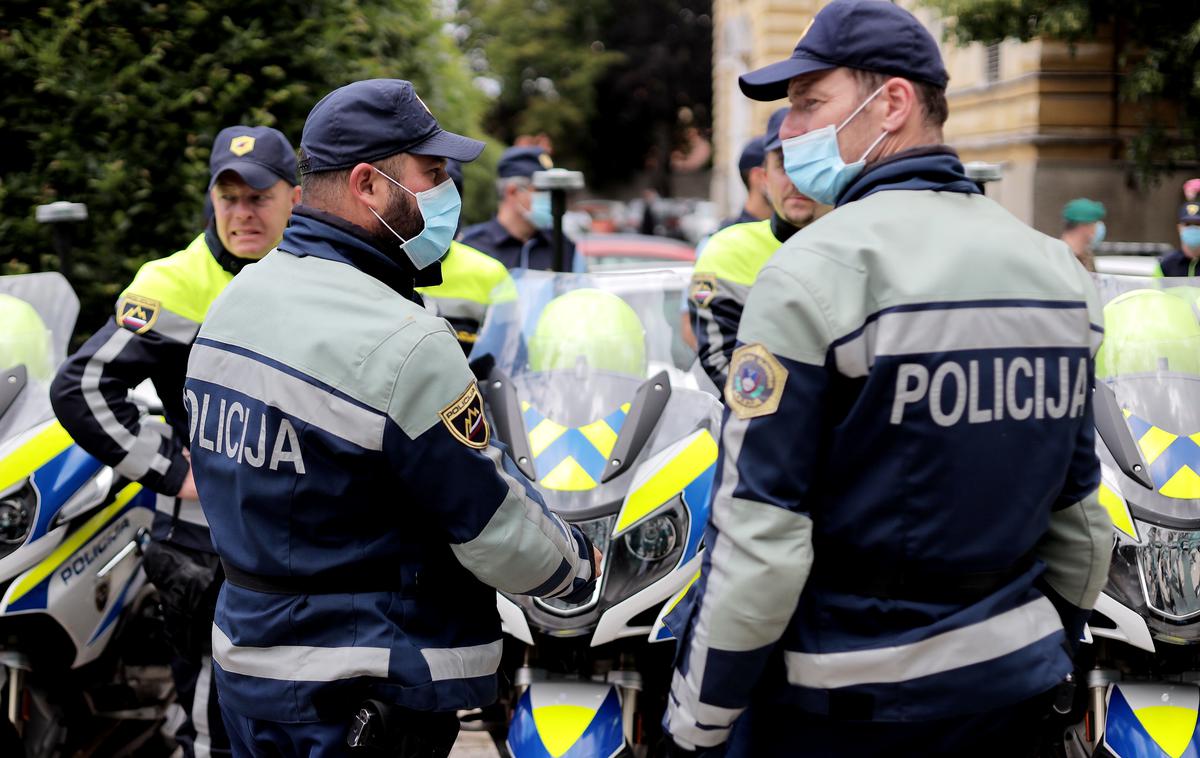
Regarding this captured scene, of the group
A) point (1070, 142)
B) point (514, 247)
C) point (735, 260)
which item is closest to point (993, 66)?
point (1070, 142)

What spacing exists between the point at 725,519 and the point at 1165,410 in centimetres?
191

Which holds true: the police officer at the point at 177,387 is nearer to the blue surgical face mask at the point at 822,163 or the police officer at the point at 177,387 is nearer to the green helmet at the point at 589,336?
the green helmet at the point at 589,336

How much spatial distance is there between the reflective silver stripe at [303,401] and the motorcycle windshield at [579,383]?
3.73 feet

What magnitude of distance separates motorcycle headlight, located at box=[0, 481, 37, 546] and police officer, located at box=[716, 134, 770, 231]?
2.72 metres

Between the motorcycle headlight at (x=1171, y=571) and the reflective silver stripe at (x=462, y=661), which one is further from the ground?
the reflective silver stripe at (x=462, y=661)

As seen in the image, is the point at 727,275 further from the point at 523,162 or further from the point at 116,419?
the point at 523,162

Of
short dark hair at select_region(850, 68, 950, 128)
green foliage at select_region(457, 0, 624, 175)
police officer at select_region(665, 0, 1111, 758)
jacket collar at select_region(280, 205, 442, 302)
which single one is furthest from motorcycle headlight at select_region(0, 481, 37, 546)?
green foliage at select_region(457, 0, 624, 175)

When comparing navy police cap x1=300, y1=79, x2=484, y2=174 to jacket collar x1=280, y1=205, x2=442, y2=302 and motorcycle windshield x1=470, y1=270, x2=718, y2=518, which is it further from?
motorcycle windshield x1=470, y1=270, x2=718, y2=518

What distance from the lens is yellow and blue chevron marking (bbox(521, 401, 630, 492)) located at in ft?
11.3

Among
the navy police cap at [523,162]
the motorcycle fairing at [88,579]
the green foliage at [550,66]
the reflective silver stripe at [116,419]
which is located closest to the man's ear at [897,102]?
the reflective silver stripe at [116,419]

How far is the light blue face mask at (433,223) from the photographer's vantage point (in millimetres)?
2629

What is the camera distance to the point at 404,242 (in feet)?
8.61

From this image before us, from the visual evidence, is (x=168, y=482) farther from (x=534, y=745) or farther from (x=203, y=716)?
(x=534, y=745)

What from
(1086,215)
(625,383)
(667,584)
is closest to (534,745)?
(667,584)
